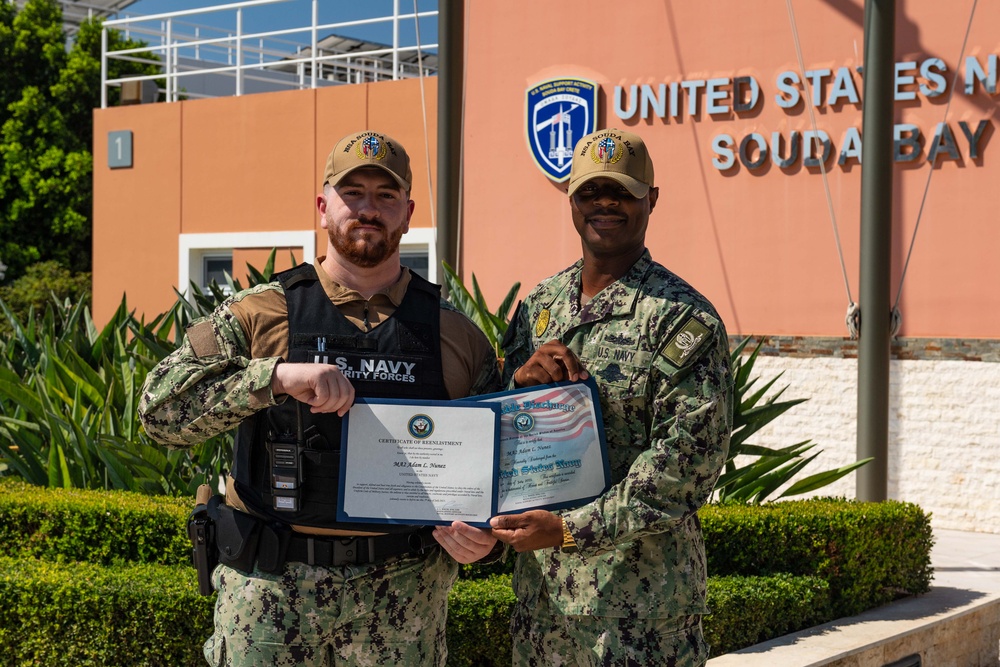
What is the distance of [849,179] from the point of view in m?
8.89

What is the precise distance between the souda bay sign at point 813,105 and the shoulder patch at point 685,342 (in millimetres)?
6592

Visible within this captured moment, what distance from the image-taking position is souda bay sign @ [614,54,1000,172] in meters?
8.36

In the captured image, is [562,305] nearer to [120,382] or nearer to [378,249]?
[378,249]

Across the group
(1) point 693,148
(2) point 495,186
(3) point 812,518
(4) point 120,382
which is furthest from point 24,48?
(3) point 812,518

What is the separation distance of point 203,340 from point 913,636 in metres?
3.50

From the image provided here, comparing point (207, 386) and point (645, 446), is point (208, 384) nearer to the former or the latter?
point (207, 386)

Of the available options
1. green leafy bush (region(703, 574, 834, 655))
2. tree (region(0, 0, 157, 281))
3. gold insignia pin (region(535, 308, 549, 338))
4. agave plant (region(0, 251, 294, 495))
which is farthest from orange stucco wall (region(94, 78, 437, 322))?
tree (region(0, 0, 157, 281))

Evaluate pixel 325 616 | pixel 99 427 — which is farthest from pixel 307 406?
pixel 99 427

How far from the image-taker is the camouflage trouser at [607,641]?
2.47 meters

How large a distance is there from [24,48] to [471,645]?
88.6ft

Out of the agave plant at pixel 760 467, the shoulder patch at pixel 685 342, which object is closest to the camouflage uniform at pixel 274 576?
the shoulder patch at pixel 685 342

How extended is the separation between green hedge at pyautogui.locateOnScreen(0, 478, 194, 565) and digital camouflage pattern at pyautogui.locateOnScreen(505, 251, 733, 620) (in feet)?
7.29

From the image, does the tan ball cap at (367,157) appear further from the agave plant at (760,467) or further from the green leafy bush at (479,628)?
the agave plant at (760,467)

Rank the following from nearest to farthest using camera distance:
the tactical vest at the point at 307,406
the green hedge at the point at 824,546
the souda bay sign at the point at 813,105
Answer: the tactical vest at the point at 307,406 → the green hedge at the point at 824,546 → the souda bay sign at the point at 813,105
